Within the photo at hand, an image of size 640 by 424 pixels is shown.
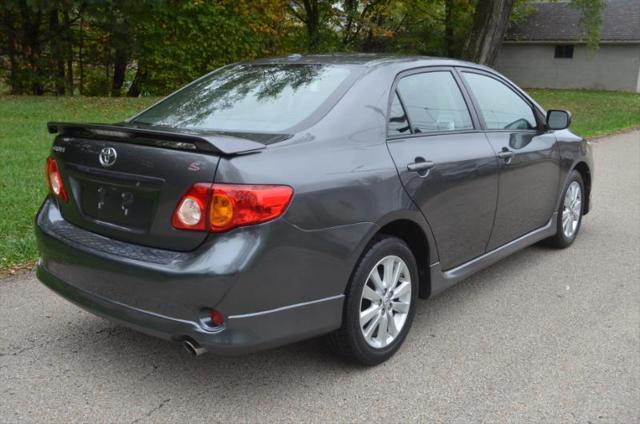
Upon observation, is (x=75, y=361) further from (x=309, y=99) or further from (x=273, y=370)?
(x=309, y=99)

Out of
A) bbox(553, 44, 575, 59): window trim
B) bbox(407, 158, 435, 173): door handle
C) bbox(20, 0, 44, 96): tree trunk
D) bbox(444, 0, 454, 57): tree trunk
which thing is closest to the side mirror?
bbox(407, 158, 435, 173): door handle

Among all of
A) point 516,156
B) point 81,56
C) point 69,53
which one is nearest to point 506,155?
point 516,156

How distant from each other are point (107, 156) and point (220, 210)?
0.70 metres

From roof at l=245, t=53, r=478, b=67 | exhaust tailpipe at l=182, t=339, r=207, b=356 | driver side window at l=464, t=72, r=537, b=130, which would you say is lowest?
exhaust tailpipe at l=182, t=339, r=207, b=356

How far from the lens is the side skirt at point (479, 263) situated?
12.1 feet

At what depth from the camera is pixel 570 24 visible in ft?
124

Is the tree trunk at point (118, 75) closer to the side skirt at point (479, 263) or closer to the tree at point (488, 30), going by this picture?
the tree at point (488, 30)

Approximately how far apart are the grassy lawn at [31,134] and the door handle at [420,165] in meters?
3.08

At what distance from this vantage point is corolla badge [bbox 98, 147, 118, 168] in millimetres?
2904

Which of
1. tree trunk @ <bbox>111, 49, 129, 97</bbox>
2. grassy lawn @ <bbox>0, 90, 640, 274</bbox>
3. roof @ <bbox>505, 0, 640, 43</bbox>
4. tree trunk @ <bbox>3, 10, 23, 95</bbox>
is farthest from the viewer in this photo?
roof @ <bbox>505, 0, 640, 43</bbox>

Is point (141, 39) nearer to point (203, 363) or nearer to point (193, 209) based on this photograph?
point (203, 363)

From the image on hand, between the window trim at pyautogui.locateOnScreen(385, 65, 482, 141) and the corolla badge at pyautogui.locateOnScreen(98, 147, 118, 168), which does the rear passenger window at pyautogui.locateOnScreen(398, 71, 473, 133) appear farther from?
the corolla badge at pyautogui.locateOnScreen(98, 147, 118, 168)

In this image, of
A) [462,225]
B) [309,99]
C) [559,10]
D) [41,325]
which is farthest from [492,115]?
[559,10]

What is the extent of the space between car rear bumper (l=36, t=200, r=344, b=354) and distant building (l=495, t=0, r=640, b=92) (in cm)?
3501
